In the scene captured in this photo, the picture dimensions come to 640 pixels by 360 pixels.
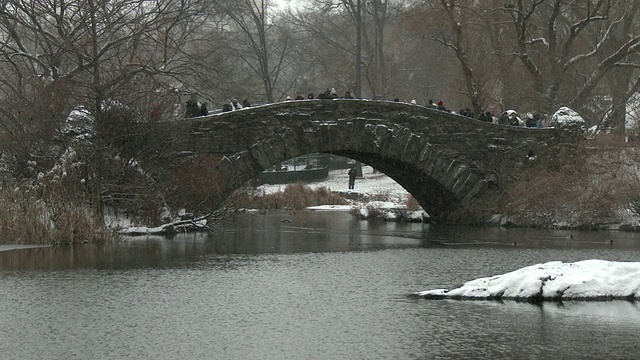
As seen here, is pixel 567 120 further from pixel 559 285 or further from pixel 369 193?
pixel 559 285

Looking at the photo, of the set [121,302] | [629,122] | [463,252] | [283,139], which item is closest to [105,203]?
[283,139]

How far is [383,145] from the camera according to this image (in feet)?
94.2

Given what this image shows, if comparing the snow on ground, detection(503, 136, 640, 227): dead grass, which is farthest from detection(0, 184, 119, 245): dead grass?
the snow on ground

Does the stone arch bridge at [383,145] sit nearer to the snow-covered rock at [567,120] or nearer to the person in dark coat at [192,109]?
the snow-covered rock at [567,120]

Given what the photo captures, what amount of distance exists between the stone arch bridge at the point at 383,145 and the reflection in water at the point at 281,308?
464 cm

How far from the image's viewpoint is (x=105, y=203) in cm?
2372

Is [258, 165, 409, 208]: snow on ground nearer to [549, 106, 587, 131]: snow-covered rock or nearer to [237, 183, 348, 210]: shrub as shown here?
[237, 183, 348, 210]: shrub

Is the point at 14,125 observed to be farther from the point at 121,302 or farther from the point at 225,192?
the point at 121,302

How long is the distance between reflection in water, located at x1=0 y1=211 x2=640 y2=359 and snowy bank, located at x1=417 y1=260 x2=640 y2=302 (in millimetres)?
318

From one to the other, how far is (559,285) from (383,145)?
15333 mm

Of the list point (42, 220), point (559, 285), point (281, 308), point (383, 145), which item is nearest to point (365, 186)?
point (383, 145)

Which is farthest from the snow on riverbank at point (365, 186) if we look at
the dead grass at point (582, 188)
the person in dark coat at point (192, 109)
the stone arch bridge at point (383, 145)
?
the person in dark coat at point (192, 109)

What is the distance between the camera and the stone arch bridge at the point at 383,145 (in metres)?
26.2

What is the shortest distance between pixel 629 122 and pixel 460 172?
24624mm
